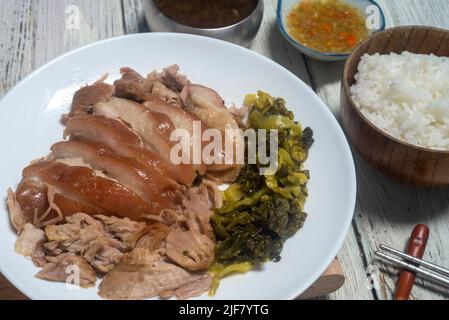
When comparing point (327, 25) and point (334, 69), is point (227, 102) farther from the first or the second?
point (327, 25)

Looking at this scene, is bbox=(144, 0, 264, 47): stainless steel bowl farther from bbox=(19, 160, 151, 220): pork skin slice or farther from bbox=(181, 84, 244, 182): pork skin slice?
bbox=(19, 160, 151, 220): pork skin slice

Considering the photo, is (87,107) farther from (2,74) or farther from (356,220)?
(356,220)

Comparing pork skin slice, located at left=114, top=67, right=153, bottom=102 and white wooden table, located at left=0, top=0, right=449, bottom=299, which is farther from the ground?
pork skin slice, located at left=114, top=67, right=153, bottom=102

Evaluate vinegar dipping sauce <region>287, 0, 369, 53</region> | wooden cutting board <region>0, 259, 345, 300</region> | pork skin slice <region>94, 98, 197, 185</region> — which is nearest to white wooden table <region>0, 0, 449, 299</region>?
wooden cutting board <region>0, 259, 345, 300</region>

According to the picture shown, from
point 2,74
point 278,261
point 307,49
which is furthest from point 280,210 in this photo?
point 2,74

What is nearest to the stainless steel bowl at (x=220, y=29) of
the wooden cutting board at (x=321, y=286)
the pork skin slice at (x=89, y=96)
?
the pork skin slice at (x=89, y=96)

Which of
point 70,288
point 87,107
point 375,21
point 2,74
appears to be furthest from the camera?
point 375,21

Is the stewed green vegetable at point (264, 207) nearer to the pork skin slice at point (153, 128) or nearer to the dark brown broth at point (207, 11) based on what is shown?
the pork skin slice at point (153, 128)
